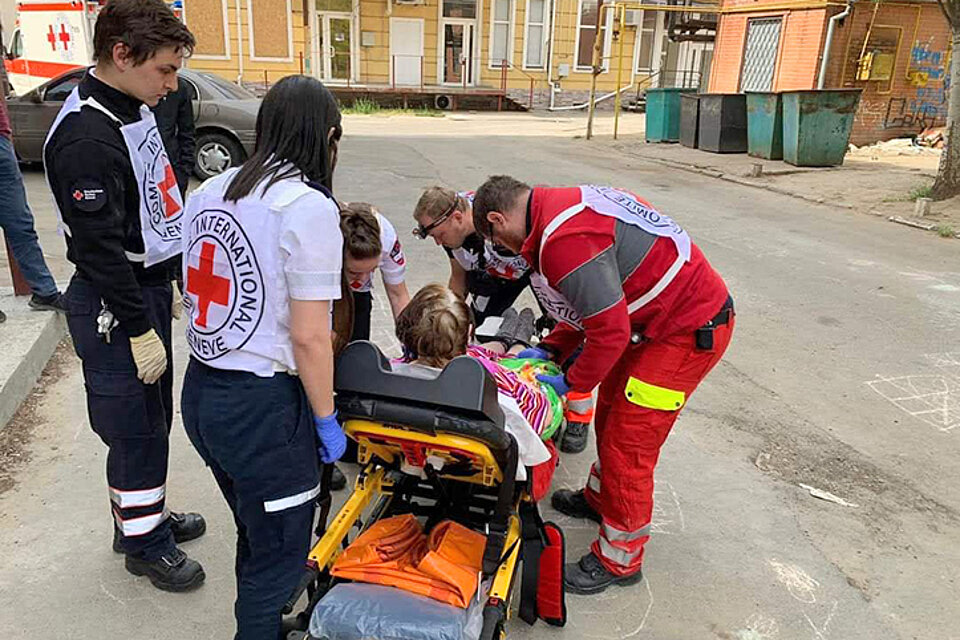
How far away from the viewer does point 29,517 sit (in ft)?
10.0

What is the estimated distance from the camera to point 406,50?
27438mm

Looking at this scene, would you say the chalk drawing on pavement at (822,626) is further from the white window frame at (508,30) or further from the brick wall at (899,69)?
the white window frame at (508,30)

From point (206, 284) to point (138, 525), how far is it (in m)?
1.16

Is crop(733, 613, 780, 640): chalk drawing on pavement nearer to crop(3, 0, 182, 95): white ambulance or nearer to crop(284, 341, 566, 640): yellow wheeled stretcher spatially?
crop(284, 341, 566, 640): yellow wheeled stretcher

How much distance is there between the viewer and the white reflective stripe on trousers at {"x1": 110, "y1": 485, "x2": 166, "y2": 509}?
2572 mm

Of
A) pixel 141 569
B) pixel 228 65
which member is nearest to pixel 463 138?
pixel 228 65

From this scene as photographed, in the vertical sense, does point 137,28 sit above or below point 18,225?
above

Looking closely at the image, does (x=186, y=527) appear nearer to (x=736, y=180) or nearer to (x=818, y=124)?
(x=736, y=180)

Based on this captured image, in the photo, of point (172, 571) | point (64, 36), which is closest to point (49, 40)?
point (64, 36)

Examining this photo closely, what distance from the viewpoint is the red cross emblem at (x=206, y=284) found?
190 centimetres

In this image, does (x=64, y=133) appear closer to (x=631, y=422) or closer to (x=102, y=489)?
(x=102, y=489)

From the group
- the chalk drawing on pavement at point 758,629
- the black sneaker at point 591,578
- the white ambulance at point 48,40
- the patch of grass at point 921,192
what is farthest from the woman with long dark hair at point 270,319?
the white ambulance at point 48,40

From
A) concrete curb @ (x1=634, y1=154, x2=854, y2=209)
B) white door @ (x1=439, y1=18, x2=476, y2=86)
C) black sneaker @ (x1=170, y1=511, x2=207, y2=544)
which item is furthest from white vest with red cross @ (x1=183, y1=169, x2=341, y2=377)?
white door @ (x1=439, y1=18, x2=476, y2=86)

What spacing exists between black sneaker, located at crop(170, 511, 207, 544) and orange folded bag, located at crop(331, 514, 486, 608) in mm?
992
